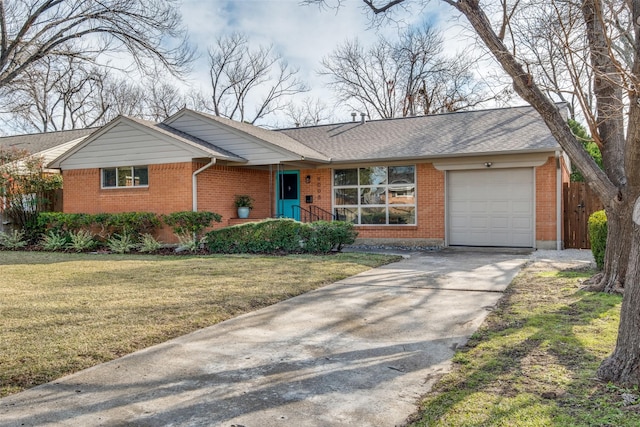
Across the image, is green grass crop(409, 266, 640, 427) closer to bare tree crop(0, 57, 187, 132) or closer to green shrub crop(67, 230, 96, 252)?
green shrub crop(67, 230, 96, 252)

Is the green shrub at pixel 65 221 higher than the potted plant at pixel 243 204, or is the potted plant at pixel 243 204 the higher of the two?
the potted plant at pixel 243 204

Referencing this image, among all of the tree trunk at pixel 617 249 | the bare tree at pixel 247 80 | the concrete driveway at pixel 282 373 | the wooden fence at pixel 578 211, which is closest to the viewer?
the concrete driveway at pixel 282 373

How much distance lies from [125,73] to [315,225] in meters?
6.91

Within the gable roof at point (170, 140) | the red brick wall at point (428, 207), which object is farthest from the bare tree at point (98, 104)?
the red brick wall at point (428, 207)

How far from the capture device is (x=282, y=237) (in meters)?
12.8

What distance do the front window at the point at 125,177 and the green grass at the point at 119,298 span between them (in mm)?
3955

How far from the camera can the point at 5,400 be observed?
137 inches

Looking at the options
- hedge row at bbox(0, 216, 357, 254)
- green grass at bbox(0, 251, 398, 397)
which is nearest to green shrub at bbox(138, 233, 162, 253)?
hedge row at bbox(0, 216, 357, 254)

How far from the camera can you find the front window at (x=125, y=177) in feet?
50.7

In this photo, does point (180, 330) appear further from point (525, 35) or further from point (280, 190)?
point (280, 190)

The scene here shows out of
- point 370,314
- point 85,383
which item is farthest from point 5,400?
point 370,314

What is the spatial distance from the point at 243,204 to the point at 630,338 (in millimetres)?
13455

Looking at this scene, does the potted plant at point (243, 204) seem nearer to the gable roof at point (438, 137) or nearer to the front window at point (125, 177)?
the front window at point (125, 177)

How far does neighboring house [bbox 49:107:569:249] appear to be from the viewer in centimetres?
1349
